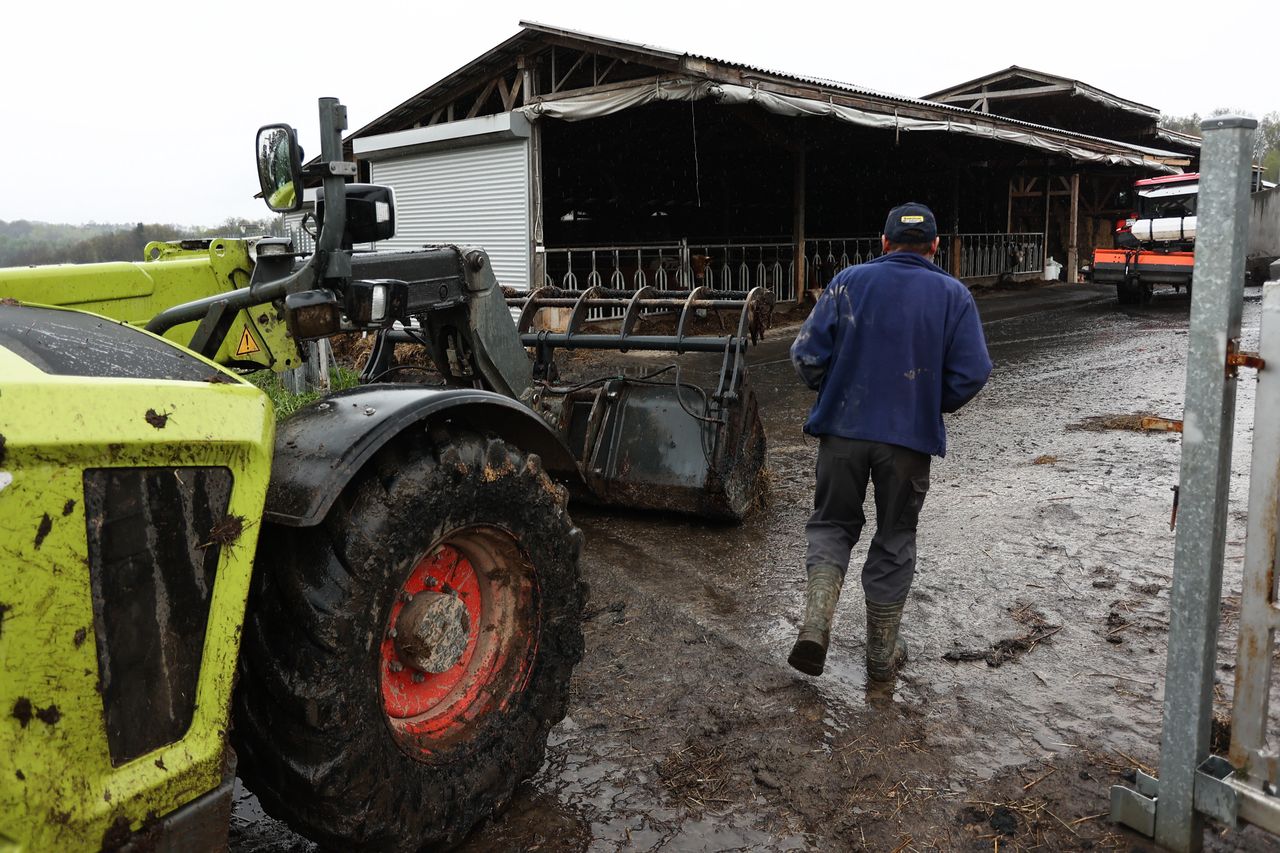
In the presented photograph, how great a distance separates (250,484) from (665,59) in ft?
36.4

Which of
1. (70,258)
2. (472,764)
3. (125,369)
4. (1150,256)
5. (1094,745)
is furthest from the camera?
(1150,256)

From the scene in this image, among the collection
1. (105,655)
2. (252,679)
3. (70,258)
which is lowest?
(252,679)

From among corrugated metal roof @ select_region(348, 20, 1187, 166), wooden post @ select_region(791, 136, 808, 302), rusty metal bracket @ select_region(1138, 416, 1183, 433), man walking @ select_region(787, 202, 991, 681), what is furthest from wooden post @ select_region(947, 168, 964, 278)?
man walking @ select_region(787, 202, 991, 681)

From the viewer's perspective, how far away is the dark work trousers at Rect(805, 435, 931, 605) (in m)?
3.63

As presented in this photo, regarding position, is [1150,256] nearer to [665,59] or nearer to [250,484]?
[665,59]

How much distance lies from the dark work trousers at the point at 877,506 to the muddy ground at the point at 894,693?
0.38 metres

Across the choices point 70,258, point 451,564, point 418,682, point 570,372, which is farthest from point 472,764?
point 570,372

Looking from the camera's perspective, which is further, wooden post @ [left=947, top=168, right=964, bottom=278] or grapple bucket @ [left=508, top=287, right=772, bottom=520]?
wooden post @ [left=947, top=168, right=964, bottom=278]

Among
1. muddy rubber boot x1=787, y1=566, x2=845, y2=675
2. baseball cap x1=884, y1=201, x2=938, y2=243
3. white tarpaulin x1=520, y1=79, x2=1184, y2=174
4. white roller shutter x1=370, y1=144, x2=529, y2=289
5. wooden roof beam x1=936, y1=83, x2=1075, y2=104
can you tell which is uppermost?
wooden roof beam x1=936, y1=83, x2=1075, y2=104

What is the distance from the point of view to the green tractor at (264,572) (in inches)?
68.1

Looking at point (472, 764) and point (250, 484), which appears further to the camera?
point (472, 764)

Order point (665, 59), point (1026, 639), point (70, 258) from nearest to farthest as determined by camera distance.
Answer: point (70, 258) → point (1026, 639) → point (665, 59)

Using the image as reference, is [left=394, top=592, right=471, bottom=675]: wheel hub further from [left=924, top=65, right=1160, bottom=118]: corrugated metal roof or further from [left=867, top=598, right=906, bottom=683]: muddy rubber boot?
[left=924, top=65, right=1160, bottom=118]: corrugated metal roof

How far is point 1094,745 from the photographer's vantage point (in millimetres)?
3236
